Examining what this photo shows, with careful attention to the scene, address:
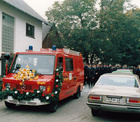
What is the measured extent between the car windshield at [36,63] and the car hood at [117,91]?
1.89m

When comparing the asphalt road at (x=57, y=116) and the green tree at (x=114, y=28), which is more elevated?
the green tree at (x=114, y=28)

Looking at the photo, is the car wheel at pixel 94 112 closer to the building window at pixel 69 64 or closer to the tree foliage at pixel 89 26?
the building window at pixel 69 64

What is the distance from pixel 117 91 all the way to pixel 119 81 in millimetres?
1062

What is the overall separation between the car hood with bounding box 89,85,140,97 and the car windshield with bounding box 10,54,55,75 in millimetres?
1887

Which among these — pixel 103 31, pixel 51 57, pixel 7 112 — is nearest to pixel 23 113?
pixel 7 112

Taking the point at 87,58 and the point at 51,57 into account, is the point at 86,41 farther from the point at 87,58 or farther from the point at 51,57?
the point at 51,57

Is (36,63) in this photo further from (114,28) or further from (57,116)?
(114,28)

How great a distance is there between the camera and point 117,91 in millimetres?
6254

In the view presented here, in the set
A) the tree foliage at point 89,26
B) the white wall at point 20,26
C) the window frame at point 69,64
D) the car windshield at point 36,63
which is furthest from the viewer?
the tree foliage at point 89,26

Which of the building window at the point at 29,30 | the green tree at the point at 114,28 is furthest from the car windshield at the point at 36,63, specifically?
the green tree at the point at 114,28

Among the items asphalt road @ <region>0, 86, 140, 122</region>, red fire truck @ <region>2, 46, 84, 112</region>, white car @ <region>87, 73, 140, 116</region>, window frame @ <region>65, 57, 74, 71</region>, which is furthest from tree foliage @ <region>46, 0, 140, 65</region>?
white car @ <region>87, 73, 140, 116</region>

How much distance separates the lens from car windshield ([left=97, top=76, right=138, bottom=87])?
7043mm

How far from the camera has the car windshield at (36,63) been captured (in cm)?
747

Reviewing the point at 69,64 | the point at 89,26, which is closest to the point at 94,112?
the point at 69,64
